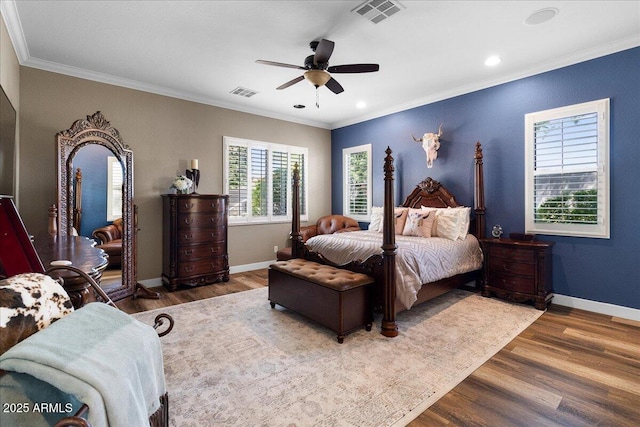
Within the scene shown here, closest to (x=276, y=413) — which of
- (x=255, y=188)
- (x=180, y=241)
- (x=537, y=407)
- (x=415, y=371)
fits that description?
(x=415, y=371)

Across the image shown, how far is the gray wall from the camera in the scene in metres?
3.69

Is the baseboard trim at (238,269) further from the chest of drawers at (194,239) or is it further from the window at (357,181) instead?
the window at (357,181)

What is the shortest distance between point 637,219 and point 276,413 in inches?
158

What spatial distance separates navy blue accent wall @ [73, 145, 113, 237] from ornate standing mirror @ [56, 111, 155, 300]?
28 mm

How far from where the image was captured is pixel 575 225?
3.60m

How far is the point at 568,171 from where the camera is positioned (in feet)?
11.9

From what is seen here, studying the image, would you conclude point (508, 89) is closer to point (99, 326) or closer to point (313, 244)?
point (313, 244)

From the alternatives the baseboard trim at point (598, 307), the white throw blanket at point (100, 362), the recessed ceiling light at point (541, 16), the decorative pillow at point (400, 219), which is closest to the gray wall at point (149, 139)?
the decorative pillow at point (400, 219)

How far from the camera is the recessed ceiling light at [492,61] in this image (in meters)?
3.63

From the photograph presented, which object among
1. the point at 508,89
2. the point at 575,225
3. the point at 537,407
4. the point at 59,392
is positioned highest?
the point at 508,89

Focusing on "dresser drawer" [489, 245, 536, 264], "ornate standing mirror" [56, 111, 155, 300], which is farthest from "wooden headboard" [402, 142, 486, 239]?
"ornate standing mirror" [56, 111, 155, 300]

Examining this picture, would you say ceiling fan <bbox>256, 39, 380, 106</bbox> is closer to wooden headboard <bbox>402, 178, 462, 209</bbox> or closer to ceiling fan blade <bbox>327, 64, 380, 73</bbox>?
ceiling fan blade <bbox>327, 64, 380, 73</bbox>

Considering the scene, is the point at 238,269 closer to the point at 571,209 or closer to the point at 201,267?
the point at 201,267

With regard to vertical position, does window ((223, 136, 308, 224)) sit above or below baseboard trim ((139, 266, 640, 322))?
above
